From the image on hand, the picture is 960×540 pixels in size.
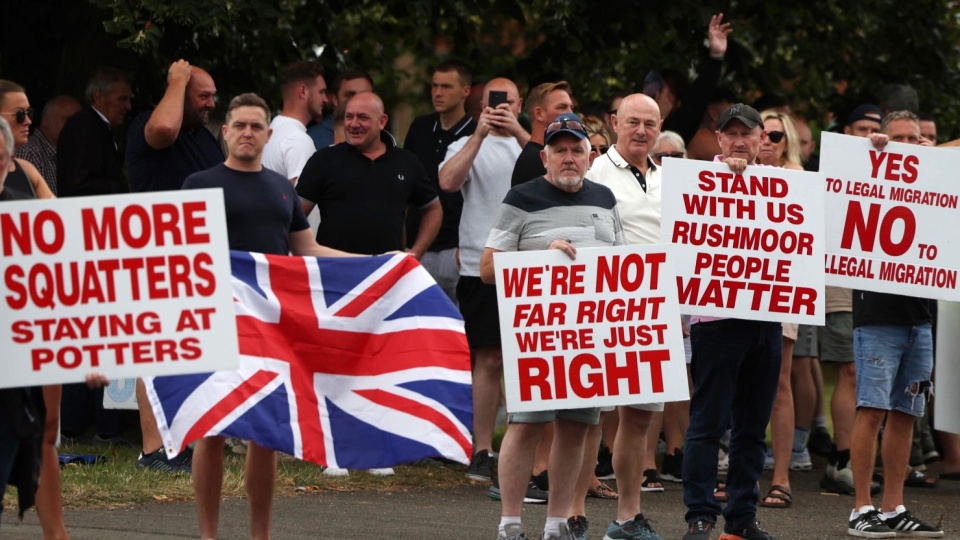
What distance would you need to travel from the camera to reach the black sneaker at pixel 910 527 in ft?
28.9

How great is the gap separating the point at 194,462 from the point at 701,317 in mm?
2588

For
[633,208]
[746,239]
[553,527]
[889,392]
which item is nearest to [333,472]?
[553,527]

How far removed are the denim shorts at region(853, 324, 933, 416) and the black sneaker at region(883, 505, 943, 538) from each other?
55 centimetres

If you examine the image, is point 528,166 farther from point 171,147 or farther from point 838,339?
point 838,339

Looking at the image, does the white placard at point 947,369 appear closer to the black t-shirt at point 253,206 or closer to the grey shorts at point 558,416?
the grey shorts at point 558,416

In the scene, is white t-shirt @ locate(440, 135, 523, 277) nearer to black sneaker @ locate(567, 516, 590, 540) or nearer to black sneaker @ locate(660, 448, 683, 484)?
black sneaker @ locate(660, 448, 683, 484)

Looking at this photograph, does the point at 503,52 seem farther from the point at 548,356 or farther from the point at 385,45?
the point at 548,356

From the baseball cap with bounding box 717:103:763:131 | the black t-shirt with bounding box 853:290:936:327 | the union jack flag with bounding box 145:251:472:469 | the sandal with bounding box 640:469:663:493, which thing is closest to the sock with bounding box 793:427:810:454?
the sandal with bounding box 640:469:663:493

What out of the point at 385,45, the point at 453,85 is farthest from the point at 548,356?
the point at 385,45

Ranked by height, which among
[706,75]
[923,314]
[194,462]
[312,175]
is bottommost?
[194,462]

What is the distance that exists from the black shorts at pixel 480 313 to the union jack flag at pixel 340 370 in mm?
2895

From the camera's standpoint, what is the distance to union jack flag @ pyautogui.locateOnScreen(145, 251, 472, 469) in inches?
273

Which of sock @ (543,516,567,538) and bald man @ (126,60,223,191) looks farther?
bald man @ (126,60,223,191)

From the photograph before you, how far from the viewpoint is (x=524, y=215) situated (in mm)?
7898
